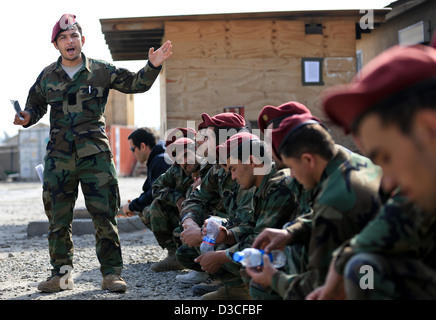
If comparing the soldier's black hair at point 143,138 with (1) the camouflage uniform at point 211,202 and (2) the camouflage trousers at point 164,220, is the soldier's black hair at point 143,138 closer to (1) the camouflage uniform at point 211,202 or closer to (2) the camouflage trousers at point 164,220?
(2) the camouflage trousers at point 164,220

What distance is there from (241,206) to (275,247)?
134cm

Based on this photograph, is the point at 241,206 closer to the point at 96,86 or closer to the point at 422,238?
the point at 96,86

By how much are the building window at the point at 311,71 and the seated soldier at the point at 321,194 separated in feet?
22.5

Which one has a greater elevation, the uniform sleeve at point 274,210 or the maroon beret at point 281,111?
the maroon beret at point 281,111

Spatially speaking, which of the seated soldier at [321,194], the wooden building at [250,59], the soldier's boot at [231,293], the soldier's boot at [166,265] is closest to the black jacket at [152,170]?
the soldier's boot at [166,265]

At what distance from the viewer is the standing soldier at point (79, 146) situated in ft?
16.1

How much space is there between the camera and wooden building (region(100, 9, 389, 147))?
9.66 m

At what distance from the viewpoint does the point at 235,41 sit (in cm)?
986

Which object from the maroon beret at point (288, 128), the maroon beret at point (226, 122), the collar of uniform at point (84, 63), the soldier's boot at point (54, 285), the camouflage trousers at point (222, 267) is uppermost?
the collar of uniform at point (84, 63)

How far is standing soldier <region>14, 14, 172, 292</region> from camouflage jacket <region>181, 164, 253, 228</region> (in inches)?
26.1

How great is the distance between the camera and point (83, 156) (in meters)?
4.90

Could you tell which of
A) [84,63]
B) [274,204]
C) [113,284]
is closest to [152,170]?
[84,63]

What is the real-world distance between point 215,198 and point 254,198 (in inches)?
47.7
